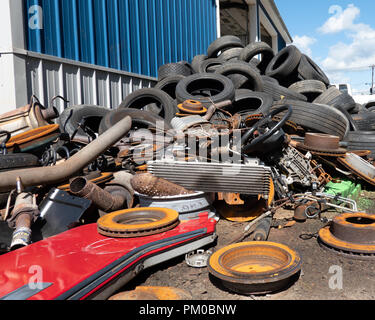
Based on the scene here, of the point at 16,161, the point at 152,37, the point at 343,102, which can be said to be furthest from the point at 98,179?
the point at 343,102

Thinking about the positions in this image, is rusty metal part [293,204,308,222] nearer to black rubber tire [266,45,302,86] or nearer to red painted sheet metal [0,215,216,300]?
red painted sheet metal [0,215,216,300]

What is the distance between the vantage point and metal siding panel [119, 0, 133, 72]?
5.73m

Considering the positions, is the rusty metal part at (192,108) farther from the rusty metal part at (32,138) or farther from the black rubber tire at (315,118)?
A: the rusty metal part at (32,138)

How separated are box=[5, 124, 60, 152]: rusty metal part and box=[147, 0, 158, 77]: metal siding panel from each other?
4.11 m

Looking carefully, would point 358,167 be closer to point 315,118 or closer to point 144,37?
point 315,118

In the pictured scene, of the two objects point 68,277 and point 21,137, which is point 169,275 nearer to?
point 68,277

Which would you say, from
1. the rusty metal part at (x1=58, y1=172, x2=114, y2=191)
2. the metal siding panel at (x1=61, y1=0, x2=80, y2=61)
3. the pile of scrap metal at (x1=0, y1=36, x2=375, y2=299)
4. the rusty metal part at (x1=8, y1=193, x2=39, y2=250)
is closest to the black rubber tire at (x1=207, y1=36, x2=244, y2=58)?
the pile of scrap metal at (x1=0, y1=36, x2=375, y2=299)

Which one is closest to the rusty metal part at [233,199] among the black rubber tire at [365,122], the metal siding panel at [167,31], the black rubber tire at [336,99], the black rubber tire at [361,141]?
the black rubber tire at [361,141]

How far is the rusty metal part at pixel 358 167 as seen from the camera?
12.2 feet

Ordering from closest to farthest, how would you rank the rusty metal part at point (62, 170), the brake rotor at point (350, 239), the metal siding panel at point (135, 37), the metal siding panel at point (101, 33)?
the rusty metal part at point (62, 170) < the brake rotor at point (350, 239) < the metal siding panel at point (101, 33) < the metal siding panel at point (135, 37)

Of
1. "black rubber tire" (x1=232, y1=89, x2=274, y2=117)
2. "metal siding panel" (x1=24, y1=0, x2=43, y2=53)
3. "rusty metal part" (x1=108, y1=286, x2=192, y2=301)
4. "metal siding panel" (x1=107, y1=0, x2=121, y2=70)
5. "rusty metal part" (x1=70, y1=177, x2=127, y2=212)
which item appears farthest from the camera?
"metal siding panel" (x1=107, y1=0, x2=121, y2=70)

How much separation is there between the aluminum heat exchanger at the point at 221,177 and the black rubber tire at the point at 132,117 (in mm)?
1212
